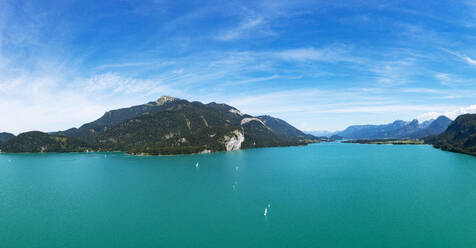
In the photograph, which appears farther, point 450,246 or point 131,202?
point 131,202

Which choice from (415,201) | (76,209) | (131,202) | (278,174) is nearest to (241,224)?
(131,202)

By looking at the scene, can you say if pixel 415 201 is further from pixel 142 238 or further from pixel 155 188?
pixel 155 188

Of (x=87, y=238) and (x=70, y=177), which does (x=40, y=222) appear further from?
(x=70, y=177)

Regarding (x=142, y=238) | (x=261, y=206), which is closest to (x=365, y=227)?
(x=261, y=206)

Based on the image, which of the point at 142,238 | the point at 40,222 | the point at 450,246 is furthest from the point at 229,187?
the point at 450,246

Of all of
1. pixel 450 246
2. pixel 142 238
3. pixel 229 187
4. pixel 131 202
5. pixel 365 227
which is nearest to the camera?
pixel 450 246

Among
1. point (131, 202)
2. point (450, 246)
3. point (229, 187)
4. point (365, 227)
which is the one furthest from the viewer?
point (229, 187)

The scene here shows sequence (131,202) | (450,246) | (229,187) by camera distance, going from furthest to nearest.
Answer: (229,187) → (131,202) → (450,246)

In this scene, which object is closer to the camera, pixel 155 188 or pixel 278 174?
pixel 155 188

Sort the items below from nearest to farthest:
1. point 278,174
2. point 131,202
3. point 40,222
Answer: point 40,222, point 131,202, point 278,174
